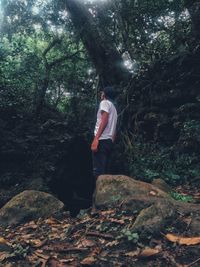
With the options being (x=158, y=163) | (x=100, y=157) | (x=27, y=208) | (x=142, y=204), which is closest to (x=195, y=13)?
(x=158, y=163)

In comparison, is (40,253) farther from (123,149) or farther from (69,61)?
(69,61)

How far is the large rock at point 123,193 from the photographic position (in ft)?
18.0

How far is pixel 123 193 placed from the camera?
576 centimetres

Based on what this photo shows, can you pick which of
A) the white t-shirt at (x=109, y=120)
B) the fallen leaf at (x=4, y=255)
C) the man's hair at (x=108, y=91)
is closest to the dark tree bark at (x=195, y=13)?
the man's hair at (x=108, y=91)

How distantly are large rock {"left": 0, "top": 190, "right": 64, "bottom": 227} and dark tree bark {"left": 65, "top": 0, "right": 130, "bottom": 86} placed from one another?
22.7 ft

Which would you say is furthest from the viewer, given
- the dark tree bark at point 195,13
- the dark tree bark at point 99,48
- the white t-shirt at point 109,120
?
the dark tree bark at point 99,48

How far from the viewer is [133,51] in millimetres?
12648

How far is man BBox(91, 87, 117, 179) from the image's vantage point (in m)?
6.62

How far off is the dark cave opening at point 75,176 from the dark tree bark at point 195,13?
4765 millimetres

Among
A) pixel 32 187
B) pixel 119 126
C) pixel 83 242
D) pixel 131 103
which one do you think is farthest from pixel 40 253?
pixel 131 103

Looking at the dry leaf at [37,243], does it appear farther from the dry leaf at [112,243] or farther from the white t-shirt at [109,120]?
the white t-shirt at [109,120]

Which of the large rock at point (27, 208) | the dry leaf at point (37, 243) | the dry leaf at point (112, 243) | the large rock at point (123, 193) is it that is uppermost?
the large rock at point (123, 193)

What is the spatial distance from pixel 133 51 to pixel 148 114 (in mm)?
2425

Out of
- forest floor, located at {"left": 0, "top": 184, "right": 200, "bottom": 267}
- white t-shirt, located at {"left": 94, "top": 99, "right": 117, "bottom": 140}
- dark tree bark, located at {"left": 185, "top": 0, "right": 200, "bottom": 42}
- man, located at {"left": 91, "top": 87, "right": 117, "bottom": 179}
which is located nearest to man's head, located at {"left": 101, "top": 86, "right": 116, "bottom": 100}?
man, located at {"left": 91, "top": 87, "right": 117, "bottom": 179}
